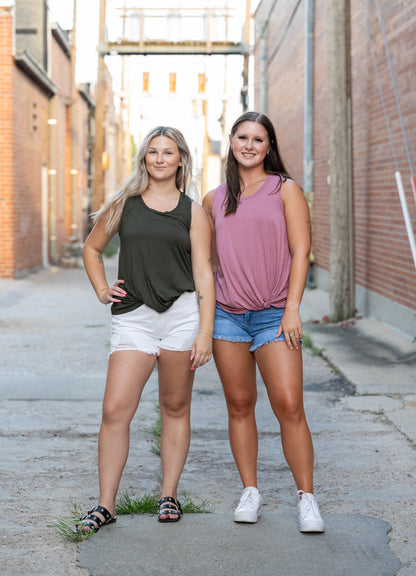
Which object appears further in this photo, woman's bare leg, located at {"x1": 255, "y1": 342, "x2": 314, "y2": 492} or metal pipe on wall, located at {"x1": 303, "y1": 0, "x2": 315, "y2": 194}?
metal pipe on wall, located at {"x1": 303, "y1": 0, "x2": 315, "y2": 194}

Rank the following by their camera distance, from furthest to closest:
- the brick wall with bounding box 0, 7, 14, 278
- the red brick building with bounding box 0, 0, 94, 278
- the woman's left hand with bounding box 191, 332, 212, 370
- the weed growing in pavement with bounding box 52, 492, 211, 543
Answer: the red brick building with bounding box 0, 0, 94, 278 < the brick wall with bounding box 0, 7, 14, 278 < the weed growing in pavement with bounding box 52, 492, 211, 543 < the woman's left hand with bounding box 191, 332, 212, 370

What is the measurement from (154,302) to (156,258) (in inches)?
7.9

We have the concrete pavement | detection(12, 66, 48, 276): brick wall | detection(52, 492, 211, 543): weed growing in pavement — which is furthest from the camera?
detection(12, 66, 48, 276): brick wall

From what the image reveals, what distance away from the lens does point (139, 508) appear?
4391 mm

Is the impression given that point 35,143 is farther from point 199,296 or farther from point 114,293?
point 199,296

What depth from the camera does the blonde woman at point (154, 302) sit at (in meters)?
4.04

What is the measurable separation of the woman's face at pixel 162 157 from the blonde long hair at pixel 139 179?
23mm

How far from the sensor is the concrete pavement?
150 inches

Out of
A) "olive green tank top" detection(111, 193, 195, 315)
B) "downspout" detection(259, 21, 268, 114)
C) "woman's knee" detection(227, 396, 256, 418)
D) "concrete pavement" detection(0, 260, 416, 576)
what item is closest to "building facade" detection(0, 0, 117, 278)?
"downspout" detection(259, 21, 268, 114)

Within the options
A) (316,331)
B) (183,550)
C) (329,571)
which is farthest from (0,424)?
(316,331)

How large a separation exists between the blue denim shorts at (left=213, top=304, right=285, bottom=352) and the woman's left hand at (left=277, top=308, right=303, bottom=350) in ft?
0.13

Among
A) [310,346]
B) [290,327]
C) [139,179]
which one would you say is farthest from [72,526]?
[310,346]

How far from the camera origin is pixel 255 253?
4035 mm

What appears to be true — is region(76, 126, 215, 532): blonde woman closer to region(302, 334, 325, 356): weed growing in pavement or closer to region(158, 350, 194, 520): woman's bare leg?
region(158, 350, 194, 520): woman's bare leg
